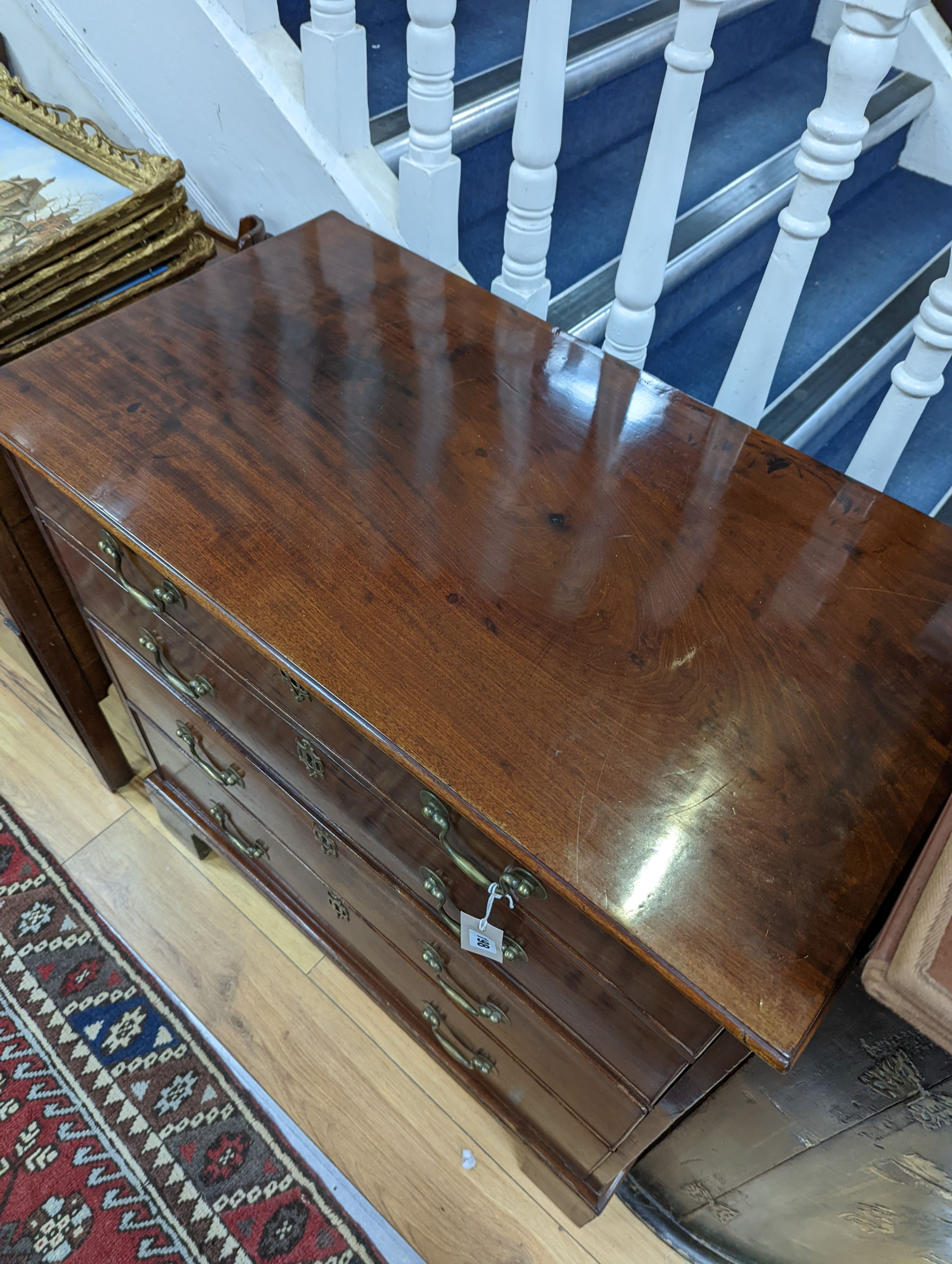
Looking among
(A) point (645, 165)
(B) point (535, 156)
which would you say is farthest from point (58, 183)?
(A) point (645, 165)

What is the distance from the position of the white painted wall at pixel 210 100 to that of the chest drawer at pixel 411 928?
0.62m

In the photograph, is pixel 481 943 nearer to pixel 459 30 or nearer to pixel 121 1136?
pixel 121 1136

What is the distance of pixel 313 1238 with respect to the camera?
1.07 meters

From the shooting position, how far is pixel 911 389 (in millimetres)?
899

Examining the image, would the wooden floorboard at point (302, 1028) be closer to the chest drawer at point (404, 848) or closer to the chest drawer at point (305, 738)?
the chest drawer at point (404, 848)

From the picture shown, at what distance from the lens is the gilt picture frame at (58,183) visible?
96cm

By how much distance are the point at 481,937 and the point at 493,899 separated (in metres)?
0.08

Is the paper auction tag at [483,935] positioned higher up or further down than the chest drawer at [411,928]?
higher up

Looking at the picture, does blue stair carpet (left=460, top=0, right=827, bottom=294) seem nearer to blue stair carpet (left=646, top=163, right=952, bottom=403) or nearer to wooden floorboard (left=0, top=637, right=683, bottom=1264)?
blue stair carpet (left=646, top=163, right=952, bottom=403)

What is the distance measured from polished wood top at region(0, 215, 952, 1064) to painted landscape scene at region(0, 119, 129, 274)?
21 centimetres

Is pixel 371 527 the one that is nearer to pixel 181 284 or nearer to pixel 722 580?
pixel 722 580

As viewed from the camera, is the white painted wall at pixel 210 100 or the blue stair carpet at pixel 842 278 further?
the blue stair carpet at pixel 842 278

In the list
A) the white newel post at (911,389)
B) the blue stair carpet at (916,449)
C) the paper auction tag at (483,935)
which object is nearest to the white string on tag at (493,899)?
the paper auction tag at (483,935)

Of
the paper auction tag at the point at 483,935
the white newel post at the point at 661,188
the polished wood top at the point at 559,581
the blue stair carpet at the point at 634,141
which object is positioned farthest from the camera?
the blue stair carpet at the point at 634,141
